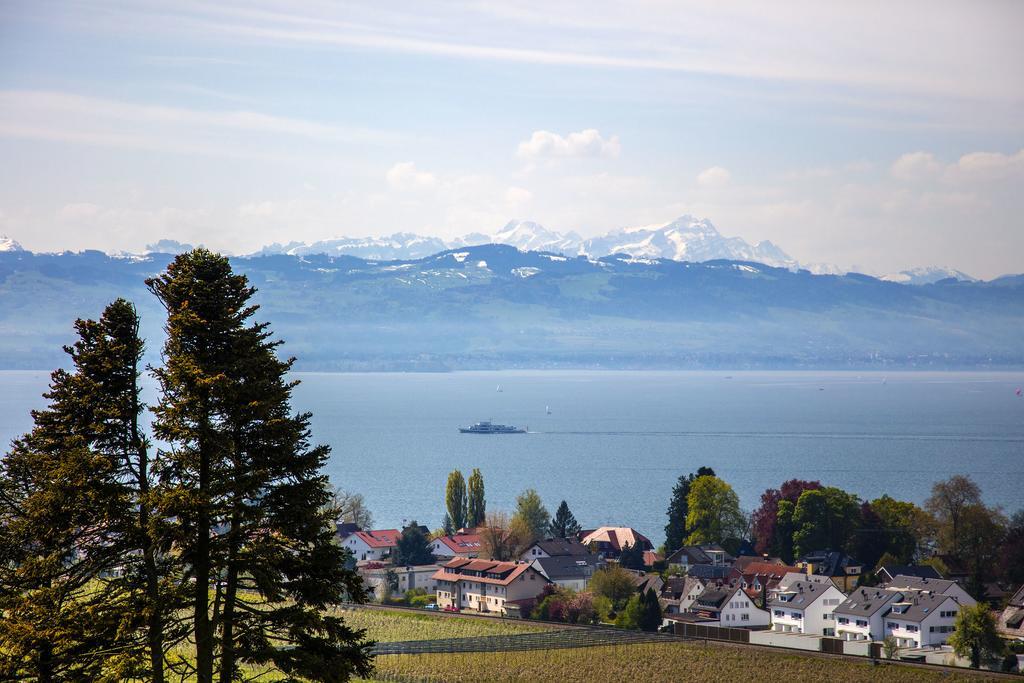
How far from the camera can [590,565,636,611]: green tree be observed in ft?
183

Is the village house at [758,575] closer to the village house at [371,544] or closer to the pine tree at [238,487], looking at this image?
the village house at [371,544]

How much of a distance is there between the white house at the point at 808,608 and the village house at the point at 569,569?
11.2 meters

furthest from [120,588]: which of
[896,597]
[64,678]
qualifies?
[896,597]

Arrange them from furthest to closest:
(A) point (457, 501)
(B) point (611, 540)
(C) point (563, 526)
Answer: (A) point (457, 501) < (C) point (563, 526) < (B) point (611, 540)

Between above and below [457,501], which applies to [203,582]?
below

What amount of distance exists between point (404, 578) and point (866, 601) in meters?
24.1

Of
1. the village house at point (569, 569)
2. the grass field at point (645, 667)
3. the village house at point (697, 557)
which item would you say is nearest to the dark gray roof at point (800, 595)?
the village house at point (697, 557)

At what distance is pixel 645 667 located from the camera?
40938 millimetres

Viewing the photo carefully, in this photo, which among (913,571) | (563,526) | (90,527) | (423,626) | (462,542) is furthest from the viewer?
(563,526)

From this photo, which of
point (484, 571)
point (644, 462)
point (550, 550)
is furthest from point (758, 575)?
point (644, 462)

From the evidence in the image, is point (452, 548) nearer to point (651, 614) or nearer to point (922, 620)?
point (651, 614)

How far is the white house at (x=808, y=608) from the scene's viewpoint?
51.8 meters

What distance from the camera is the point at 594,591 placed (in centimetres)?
5631

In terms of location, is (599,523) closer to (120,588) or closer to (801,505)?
(801,505)
